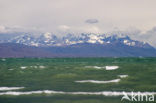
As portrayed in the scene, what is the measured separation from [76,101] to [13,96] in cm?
1332

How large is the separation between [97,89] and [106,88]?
2.06 meters

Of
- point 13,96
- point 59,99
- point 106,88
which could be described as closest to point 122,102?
point 59,99

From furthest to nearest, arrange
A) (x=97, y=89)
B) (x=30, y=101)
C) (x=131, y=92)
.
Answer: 1. (x=97, y=89)
2. (x=131, y=92)
3. (x=30, y=101)

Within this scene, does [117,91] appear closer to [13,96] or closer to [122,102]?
[122,102]

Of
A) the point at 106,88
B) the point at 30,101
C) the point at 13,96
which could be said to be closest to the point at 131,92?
the point at 106,88

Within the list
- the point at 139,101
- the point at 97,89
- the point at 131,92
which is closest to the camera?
the point at 139,101

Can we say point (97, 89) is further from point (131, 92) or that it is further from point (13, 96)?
point (13, 96)

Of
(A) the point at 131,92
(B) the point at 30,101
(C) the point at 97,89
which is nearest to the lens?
(B) the point at 30,101

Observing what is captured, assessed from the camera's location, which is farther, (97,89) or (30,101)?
(97,89)

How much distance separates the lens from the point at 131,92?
165 feet

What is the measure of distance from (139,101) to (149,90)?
36.1 ft

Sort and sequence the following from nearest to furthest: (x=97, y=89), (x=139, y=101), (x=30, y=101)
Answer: (x=139, y=101) < (x=30, y=101) < (x=97, y=89)

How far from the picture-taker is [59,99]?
4619 centimetres

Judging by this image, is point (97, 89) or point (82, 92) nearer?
point (82, 92)
